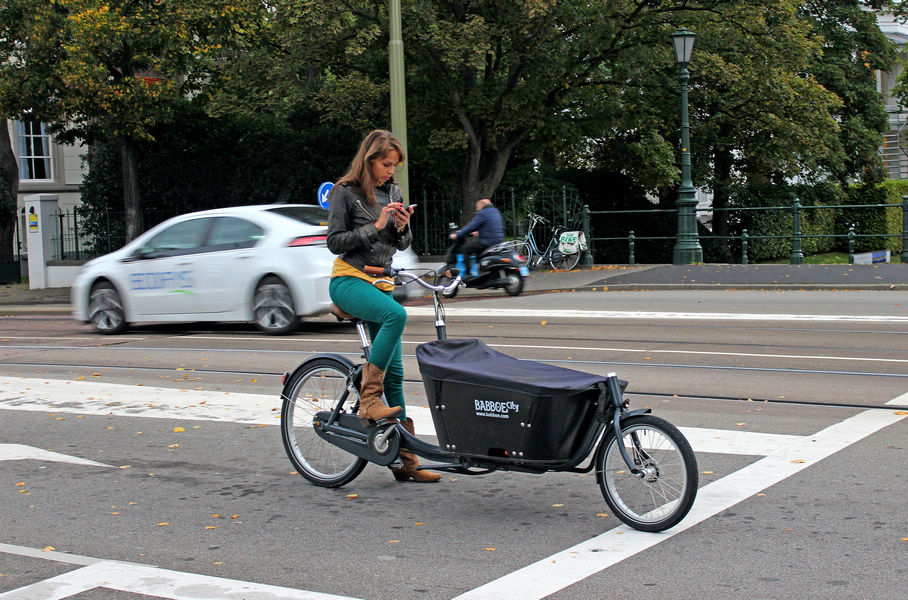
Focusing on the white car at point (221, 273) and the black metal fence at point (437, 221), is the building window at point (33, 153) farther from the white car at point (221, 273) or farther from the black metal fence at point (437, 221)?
the white car at point (221, 273)

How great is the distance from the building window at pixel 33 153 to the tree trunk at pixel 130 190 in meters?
11.8

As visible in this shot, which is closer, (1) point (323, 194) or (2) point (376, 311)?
(2) point (376, 311)

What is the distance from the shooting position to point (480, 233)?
1727cm

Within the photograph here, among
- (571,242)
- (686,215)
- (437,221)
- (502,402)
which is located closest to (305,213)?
(502,402)

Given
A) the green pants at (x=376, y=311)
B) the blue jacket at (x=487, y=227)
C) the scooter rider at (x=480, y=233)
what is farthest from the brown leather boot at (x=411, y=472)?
the blue jacket at (x=487, y=227)

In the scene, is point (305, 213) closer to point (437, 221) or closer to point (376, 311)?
point (376, 311)

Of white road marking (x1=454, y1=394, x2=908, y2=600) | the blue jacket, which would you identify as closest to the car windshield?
the blue jacket

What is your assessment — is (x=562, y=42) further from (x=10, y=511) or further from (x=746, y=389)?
(x=10, y=511)

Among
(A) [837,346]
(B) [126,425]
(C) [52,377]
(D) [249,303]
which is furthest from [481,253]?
(B) [126,425]

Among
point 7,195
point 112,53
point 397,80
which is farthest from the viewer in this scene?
point 7,195

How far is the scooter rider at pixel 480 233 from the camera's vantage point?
17.0 meters

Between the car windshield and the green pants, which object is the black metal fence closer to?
the car windshield

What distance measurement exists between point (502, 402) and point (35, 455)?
3465mm

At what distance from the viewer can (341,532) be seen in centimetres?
488
